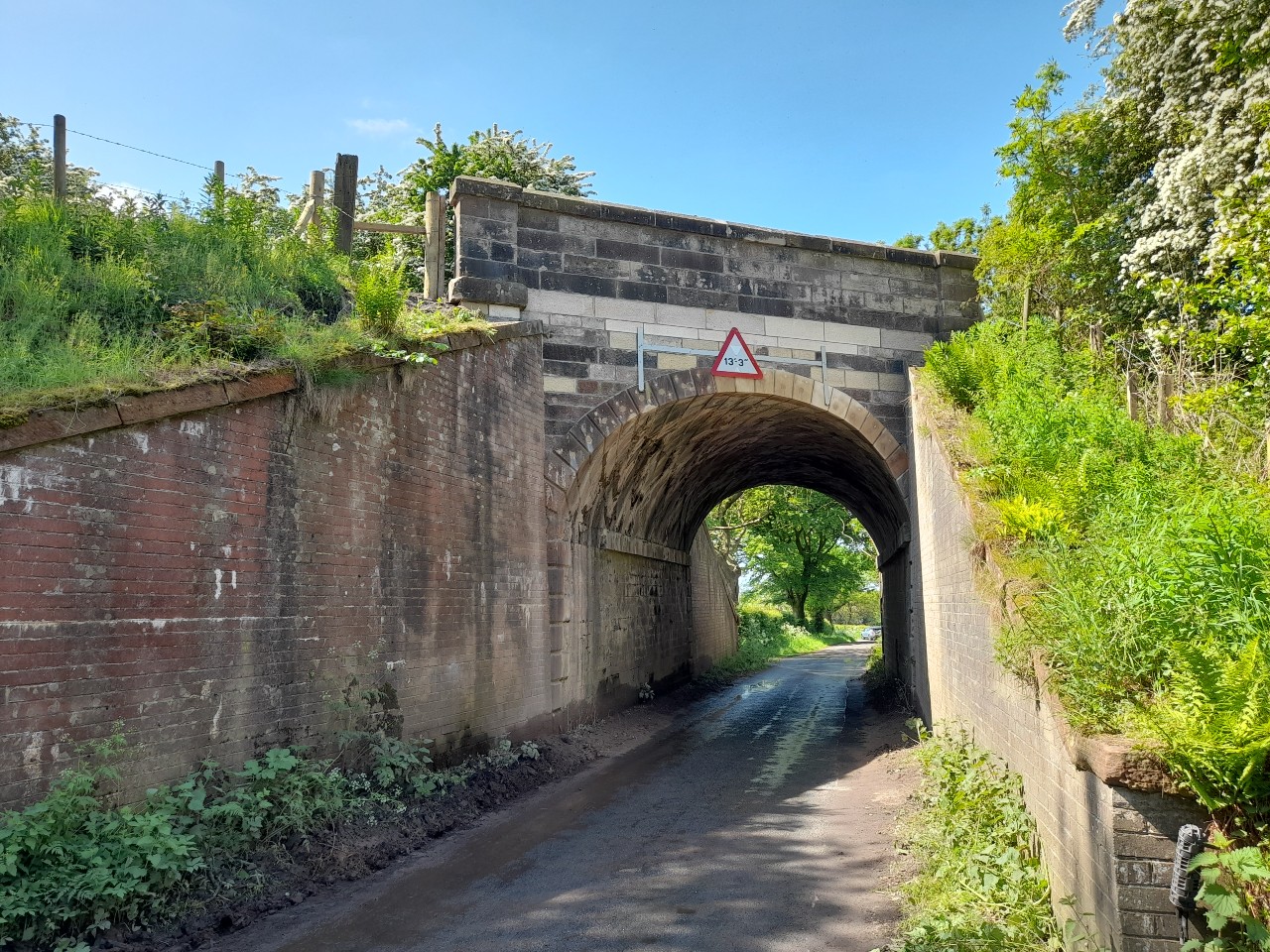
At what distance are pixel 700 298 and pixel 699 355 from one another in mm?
717

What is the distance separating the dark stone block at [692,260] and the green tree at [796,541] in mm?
22563

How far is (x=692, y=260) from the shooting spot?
11.4 m

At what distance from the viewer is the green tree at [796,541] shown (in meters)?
37.1

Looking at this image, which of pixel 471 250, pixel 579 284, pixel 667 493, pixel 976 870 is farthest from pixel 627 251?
pixel 976 870

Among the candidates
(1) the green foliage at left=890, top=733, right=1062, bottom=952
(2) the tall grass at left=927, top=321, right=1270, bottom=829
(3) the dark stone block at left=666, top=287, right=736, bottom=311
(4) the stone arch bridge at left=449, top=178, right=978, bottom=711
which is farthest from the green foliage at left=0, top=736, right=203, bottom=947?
(3) the dark stone block at left=666, top=287, right=736, bottom=311

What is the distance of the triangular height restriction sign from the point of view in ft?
37.1

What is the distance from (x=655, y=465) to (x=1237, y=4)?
8.71m

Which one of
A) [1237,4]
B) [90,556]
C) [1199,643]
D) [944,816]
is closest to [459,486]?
[90,556]

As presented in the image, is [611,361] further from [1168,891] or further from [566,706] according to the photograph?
[1168,891]

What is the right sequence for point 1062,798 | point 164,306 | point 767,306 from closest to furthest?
1. point 1062,798
2. point 164,306
3. point 767,306

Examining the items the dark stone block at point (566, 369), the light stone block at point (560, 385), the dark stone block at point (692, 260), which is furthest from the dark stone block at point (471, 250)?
the dark stone block at point (692, 260)

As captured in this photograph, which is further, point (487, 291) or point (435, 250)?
point (435, 250)

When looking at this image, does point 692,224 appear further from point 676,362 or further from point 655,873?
point 655,873

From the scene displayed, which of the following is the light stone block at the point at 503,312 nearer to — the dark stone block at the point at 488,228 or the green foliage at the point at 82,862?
the dark stone block at the point at 488,228
